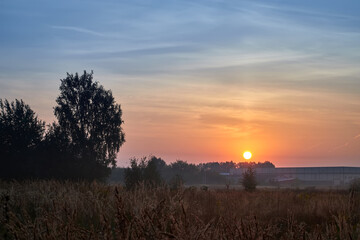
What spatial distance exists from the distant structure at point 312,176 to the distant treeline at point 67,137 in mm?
49844

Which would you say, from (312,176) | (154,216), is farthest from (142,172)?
(312,176)

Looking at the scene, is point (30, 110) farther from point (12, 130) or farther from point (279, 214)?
point (279, 214)

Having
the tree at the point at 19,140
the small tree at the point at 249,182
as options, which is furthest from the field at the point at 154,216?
the tree at the point at 19,140

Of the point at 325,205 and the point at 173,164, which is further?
the point at 173,164

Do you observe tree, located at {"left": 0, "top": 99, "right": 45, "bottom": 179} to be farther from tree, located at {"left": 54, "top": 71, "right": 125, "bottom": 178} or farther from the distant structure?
the distant structure

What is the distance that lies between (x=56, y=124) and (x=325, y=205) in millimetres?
36841

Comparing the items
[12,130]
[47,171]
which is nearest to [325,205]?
[47,171]

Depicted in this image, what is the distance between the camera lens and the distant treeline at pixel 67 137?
146 feet

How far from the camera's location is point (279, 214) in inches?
682

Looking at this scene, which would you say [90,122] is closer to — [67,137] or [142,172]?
[67,137]

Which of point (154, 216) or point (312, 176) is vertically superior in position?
point (312, 176)

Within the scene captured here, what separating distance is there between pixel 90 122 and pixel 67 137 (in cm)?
331

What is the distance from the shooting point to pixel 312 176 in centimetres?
10162

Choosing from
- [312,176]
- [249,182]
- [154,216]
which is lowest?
[154,216]
